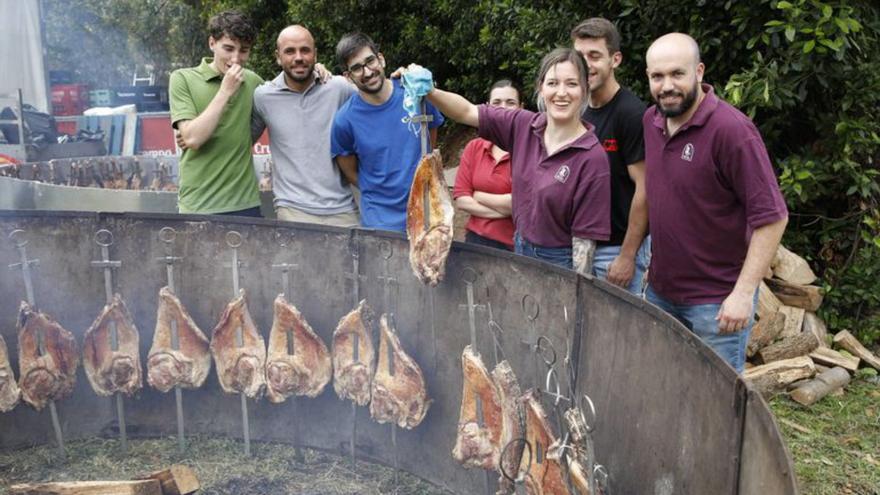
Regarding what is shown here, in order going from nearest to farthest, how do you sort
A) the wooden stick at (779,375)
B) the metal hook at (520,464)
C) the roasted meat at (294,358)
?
the metal hook at (520,464), the roasted meat at (294,358), the wooden stick at (779,375)

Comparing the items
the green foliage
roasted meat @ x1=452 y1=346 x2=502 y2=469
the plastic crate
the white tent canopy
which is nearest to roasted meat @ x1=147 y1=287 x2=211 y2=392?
roasted meat @ x1=452 y1=346 x2=502 y2=469

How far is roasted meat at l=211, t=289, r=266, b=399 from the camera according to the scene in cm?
481

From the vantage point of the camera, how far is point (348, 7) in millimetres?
12516

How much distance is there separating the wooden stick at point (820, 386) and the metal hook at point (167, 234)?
410cm

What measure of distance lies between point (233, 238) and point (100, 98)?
18.4 m

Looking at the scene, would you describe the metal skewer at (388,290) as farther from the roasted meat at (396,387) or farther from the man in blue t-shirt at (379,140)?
the man in blue t-shirt at (379,140)

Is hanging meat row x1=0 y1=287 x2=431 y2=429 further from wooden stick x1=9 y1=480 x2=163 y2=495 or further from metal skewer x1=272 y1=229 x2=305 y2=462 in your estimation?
wooden stick x1=9 y1=480 x2=163 y2=495

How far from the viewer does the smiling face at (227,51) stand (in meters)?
4.99

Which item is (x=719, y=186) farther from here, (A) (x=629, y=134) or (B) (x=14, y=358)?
(B) (x=14, y=358)

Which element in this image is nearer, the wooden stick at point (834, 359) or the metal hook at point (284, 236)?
the metal hook at point (284, 236)

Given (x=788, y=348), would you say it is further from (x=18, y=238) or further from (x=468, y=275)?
(x=18, y=238)

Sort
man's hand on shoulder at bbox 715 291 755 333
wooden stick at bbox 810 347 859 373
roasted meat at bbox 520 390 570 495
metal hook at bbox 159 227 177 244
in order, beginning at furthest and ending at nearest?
wooden stick at bbox 810 347 859 373, metal hook at bbox 159 227 177 244, man's hand on shoulder at bbox 715 291 755 333, roasted meat at bbox 520 390 570 495

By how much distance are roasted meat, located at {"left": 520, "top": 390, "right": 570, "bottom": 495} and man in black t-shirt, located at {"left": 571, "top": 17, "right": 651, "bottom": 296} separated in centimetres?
107

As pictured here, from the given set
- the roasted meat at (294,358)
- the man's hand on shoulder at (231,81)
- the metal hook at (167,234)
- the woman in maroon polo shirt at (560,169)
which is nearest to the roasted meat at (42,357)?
the metal hook at (167,234)
